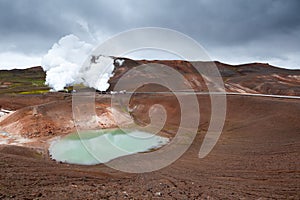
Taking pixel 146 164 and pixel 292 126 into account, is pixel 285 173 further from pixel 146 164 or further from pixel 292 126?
pixel 292 126

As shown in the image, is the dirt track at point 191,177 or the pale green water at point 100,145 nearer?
the dirt track at point 191,177

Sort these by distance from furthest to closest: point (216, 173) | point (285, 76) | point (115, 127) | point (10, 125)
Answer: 1. point (285, 76)
2. point (115, 127)
3. point (10, 125)
4. point (216, 173)

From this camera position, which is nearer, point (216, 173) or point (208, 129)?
point (216, 173)

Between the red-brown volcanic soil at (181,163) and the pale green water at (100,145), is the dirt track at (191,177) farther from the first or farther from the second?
the pale green water at (100,145)

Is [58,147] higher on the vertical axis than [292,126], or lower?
lower

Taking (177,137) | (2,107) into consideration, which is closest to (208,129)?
(177,137)

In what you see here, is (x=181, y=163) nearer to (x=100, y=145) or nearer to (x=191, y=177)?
Answer: (x=191, y=177)

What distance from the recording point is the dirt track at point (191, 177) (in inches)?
364

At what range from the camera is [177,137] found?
2756 centimetres

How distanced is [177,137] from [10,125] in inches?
765

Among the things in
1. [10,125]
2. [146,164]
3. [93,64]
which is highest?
[93,64]

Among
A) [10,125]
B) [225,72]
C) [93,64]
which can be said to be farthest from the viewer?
[225,72]

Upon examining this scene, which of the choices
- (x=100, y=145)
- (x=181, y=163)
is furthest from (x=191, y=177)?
(x=100, y=145)

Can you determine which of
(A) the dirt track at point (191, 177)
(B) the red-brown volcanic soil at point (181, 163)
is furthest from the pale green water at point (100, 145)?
(A) the dirt track at point (191, 177)
